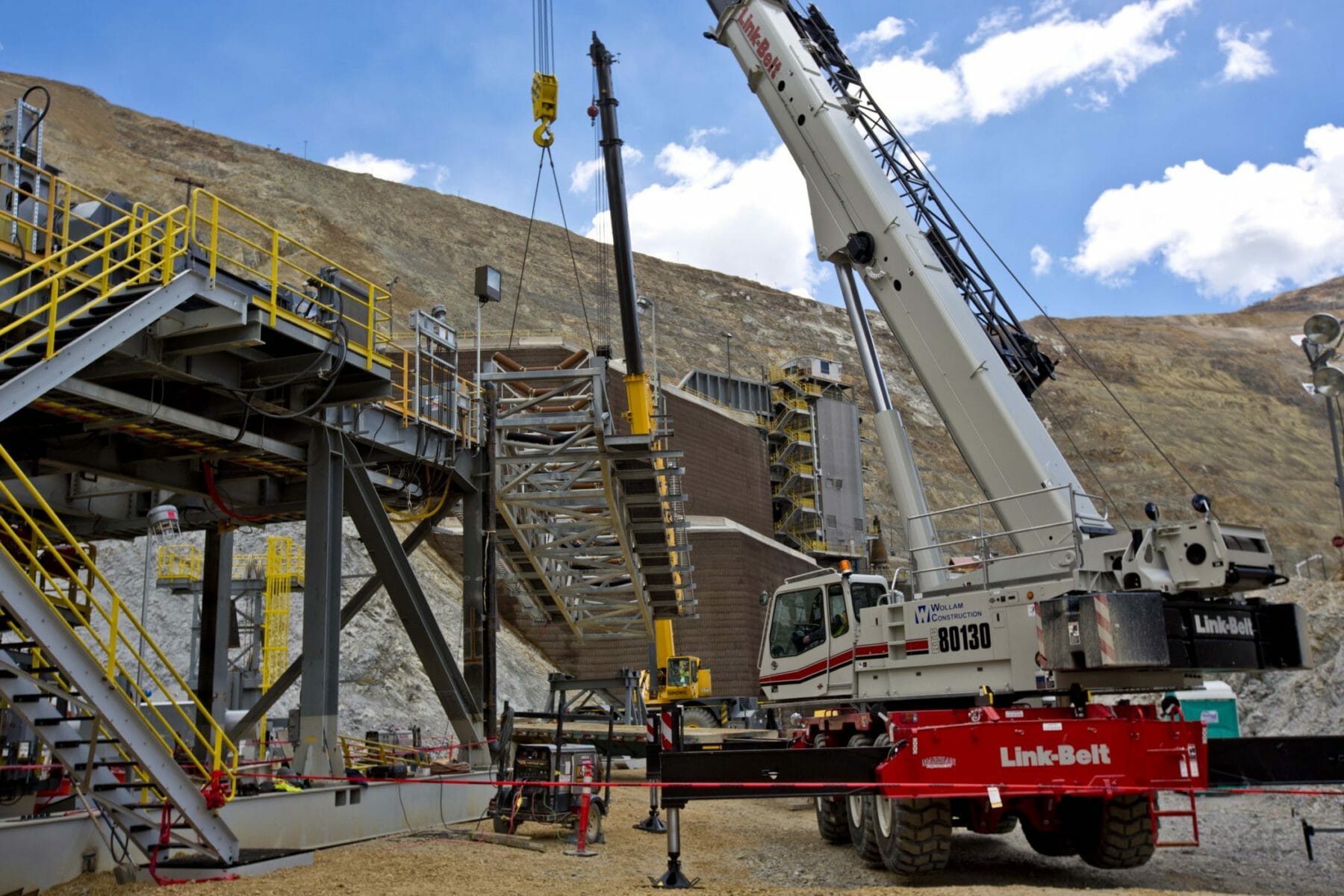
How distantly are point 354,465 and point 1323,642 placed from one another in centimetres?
2556

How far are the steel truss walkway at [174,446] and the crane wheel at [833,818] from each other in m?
6.48

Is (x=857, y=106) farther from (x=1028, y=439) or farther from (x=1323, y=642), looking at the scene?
(x=1323, y=642)

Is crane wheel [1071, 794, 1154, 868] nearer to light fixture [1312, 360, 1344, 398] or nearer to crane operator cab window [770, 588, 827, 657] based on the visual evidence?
crane operator cab window [770, 588, 827, 657]

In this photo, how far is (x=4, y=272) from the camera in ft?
40.3

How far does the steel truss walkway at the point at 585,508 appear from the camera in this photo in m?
20.6

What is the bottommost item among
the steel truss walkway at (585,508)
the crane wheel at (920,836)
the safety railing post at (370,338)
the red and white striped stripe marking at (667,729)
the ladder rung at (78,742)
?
the crane wheel at (920,836)

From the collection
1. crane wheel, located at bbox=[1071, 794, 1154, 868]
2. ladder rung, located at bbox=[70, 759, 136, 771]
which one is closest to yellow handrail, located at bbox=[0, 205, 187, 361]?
ladder rung, located at bbox=[70, 759, 136, 771]

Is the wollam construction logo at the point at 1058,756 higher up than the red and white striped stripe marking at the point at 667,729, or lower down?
lower down

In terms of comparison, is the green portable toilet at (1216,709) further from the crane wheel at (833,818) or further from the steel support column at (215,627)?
the steel support column at (215,627)

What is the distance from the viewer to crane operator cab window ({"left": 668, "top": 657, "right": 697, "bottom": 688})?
26547 millimetres

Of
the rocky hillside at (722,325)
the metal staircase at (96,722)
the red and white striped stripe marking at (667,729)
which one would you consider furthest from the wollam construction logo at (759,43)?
the rocky hillside at (722,325)

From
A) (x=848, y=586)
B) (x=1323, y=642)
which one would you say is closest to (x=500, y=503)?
(x=848, y=586)

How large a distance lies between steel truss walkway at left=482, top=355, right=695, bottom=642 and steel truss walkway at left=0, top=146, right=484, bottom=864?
4.35ft

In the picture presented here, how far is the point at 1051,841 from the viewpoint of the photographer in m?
12.6
